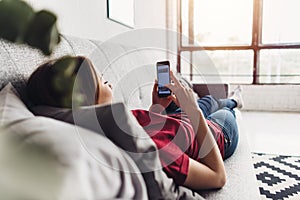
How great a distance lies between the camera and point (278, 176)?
5.92ft

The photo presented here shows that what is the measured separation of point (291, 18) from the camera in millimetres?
4086

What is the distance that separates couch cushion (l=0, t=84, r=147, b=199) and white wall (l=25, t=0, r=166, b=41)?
827 millimetres

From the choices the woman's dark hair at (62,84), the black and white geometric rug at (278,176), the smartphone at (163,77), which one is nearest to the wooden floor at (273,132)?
the black and white geometric rug at (278,176)

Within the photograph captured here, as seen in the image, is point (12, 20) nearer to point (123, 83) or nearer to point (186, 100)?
point (186, 100)

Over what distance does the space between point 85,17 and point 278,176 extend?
63.6 inches

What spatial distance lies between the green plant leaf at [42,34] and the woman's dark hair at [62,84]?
24cm

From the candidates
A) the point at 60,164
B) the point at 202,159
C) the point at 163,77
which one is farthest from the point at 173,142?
→ the point at 163,77

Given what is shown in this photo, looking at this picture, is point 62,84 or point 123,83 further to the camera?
point 123,83

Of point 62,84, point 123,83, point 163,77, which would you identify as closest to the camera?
point 62,84

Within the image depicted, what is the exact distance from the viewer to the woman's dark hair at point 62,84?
0.68m

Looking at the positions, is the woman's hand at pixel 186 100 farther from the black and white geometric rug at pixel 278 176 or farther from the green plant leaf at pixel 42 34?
the black and white geometric rug at pixel 278 176

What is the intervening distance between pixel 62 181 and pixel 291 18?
448 centimetres

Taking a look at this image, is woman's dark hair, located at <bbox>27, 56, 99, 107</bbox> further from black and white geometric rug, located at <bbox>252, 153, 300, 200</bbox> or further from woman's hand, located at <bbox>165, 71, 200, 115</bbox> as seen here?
black and white geometric rug, located at <bbox>252, 153, 300, 200</bbox>

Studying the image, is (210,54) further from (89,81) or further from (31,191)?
(31,191)
